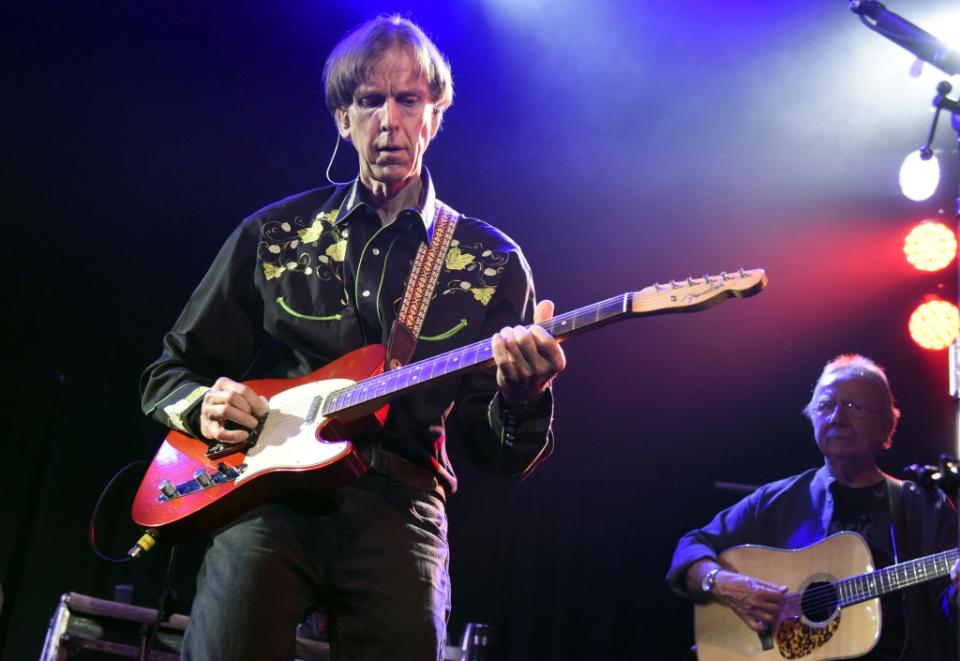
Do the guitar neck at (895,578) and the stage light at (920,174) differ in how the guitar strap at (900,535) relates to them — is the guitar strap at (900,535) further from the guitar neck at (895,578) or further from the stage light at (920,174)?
the stage light at (920,174)

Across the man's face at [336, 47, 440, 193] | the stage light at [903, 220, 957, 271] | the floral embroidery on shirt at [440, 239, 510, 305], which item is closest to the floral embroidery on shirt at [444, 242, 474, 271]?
the floral embroidery on shirt at [440, 239, 510, 305]

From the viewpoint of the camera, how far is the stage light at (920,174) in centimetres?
385

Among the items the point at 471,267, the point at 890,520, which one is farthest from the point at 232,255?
the point at 890,520

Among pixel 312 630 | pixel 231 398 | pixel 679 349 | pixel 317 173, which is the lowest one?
pixel 312 630

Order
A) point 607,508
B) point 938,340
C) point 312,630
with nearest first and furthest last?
point 312,630 < point 938,340 < point 607,508

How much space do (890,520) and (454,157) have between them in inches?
118

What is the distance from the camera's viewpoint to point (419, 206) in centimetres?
287

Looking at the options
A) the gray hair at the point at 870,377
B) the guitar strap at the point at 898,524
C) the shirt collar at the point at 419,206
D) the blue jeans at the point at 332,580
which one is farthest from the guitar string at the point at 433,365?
the gray hair at the point at 870,377

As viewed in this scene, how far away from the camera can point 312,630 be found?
405cm

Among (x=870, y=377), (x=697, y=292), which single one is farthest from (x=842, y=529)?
(x=697, y=292)

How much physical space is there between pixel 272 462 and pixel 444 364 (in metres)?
0.50

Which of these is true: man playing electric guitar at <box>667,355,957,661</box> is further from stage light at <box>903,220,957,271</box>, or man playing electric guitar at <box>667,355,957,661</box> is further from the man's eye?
the man's eye

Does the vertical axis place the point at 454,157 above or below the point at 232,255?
above

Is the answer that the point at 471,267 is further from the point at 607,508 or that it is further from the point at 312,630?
the point at 607,508
